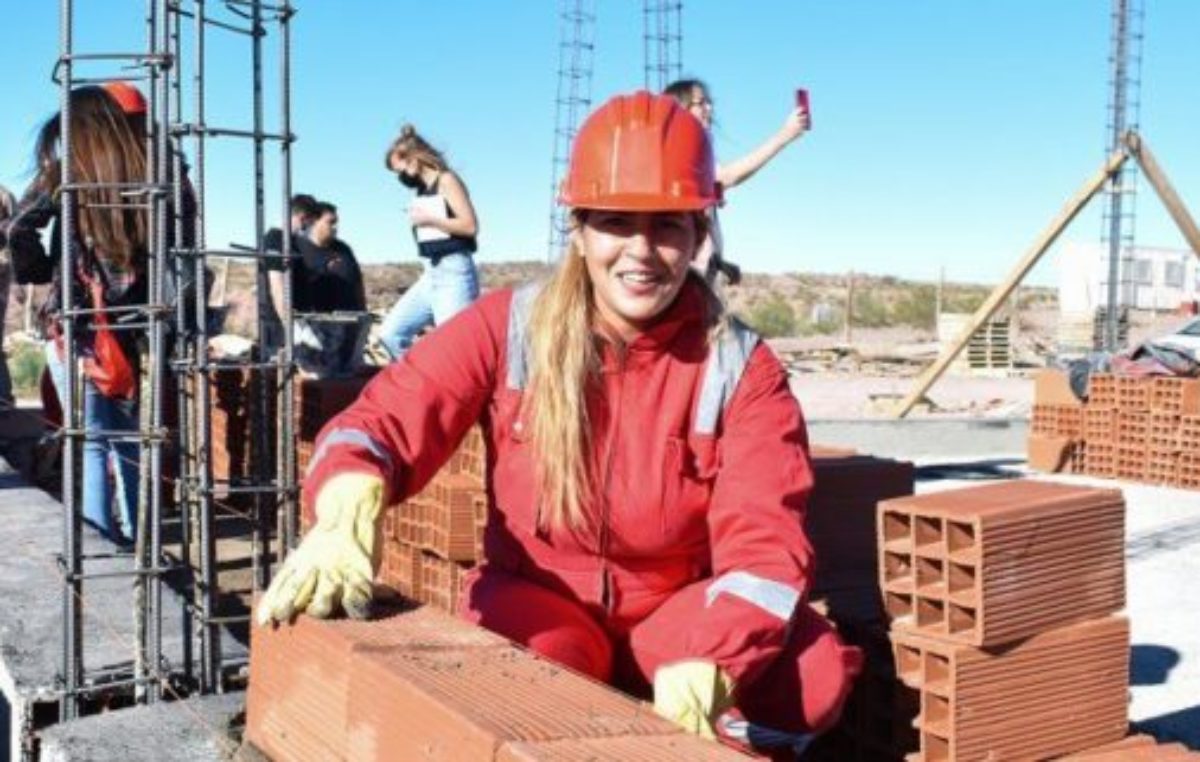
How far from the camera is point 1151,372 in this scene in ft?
41.5

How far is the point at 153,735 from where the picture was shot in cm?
354

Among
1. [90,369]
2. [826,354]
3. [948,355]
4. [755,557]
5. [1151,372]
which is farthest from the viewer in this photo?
[826,354]

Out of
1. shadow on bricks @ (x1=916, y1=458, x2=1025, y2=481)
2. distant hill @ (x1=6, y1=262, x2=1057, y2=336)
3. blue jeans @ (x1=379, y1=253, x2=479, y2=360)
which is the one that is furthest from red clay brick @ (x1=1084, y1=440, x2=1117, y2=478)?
distant hill @ (x1=6, y1=262, x2=1057, y2=336)

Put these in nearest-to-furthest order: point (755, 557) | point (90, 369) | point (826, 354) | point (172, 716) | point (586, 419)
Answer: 1. point (755, 557)
2. point (586, 419)
3. point (172, 716)
4. point (90, 369)
5. point (826, 354)

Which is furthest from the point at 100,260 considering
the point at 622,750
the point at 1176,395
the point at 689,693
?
the point at 1176,395

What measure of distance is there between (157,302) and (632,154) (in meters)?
1.38

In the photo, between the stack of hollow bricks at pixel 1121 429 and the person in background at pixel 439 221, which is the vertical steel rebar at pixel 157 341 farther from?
the stack of hollow bricks at pixel 1121 429

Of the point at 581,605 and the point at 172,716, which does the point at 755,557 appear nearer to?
the point at 581,605

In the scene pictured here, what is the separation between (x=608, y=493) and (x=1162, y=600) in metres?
5.19

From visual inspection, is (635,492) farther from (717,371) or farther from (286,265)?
(286,265)

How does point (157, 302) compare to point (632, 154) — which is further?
point (157, 302)

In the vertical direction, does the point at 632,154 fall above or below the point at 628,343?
above

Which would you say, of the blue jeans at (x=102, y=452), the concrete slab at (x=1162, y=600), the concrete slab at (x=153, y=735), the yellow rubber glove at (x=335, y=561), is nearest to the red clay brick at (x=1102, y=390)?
the concrete slab at (x=1162, y=600)

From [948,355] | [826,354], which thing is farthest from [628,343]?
[826,354]
